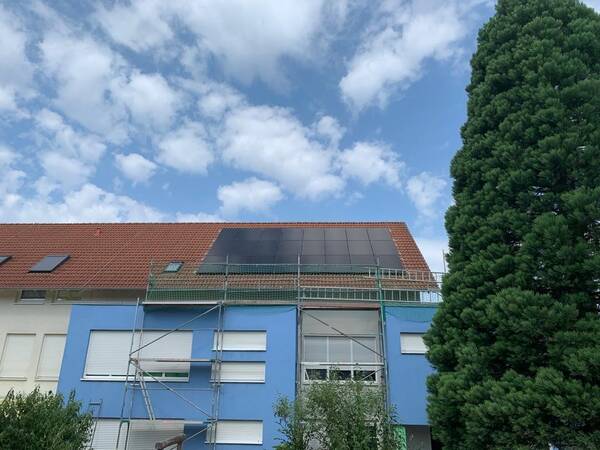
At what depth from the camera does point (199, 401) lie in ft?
43.5

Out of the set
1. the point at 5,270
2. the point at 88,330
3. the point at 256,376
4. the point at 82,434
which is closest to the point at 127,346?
the point at 88,330

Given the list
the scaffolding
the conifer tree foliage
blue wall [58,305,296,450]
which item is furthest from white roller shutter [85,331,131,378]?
the conifer tree foliage

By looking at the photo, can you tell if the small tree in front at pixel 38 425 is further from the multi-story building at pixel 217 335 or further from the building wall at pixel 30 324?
the building wall at pixel 30 324

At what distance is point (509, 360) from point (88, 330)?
39.1ft

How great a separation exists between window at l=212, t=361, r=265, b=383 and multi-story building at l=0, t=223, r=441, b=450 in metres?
0.03

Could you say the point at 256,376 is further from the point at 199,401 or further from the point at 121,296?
the point at 121,296

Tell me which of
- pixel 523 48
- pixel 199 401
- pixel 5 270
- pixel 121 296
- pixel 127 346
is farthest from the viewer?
pixel 5 270

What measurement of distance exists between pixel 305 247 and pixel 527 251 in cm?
1051

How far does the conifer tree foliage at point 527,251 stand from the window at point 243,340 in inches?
A: 259

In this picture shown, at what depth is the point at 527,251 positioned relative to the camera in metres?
7.02

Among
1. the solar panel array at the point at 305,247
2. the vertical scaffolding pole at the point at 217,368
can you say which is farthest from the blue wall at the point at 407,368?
the vertical scaffolding pole at the point at 217,368

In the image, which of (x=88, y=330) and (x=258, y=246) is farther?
(x=258, y=246)

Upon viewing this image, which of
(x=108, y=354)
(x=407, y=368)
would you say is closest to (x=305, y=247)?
(x=407, y=368)

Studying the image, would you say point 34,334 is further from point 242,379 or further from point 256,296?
point 256,296
